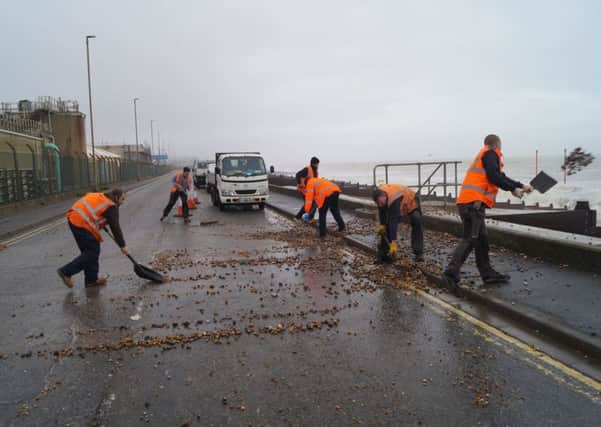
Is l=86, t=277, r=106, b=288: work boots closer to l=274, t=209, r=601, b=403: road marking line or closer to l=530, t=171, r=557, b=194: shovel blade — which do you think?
l=274, t=209, r=601, b=403: road marking line

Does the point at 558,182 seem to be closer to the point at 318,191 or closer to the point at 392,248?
the point at 318,191

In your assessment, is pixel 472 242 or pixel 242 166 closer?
pixel 472 242

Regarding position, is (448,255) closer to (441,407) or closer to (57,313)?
(441,407)

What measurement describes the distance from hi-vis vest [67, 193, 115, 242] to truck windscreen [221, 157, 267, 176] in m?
12.7

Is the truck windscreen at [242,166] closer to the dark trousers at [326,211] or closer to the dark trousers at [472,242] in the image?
the dark trousers at [326,211]

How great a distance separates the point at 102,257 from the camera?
10023 mm

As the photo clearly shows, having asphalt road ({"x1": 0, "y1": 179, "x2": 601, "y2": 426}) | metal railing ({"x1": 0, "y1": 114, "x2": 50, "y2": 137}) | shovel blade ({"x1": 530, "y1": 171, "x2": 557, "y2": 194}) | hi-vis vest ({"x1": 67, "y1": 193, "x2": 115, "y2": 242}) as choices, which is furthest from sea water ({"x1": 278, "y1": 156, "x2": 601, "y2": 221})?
metal railing ({"x1": 0, "y1": 114, "x2": 50, "y2": 137})

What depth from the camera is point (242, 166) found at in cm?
2041

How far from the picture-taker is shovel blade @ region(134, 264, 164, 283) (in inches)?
298

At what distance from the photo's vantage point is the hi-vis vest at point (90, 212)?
7352 millimetres

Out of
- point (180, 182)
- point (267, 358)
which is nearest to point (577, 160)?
point (267, 358)

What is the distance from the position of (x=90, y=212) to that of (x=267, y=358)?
412 centimetres

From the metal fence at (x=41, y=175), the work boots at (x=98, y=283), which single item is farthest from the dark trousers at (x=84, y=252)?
the metal fence at (x=41, y=175)

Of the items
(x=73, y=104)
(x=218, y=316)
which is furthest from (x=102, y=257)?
(x=73, y=104)
